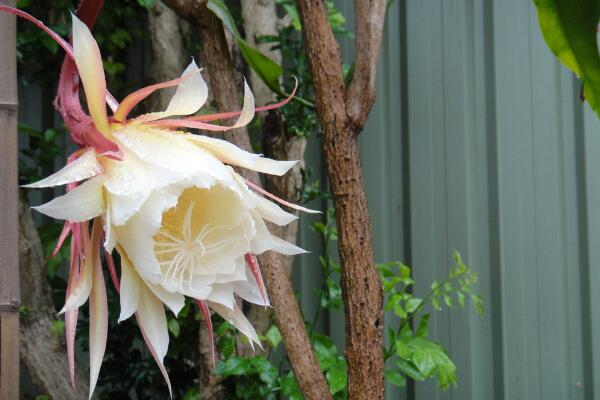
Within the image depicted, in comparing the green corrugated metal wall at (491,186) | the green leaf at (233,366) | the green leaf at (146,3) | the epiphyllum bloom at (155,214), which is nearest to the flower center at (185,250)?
the epiphyllum bloom at (155,214)

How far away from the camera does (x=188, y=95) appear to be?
0.50 metres

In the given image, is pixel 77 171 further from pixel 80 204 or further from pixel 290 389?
pixel 290 389

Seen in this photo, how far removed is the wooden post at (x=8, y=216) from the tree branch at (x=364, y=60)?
2.05ft

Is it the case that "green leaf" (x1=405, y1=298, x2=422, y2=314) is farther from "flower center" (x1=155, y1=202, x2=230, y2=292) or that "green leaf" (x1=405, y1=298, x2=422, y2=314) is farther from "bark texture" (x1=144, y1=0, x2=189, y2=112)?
"flower center" (x1=155, y1=202, x2=230, y2=292)

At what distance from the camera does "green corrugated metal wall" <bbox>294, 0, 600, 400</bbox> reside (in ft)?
7.38

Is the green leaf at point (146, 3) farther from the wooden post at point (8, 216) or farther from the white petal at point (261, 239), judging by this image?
the white petal at point (261, 239)

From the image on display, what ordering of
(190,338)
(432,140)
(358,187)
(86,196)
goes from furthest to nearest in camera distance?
(432,140) → (190,338) → (358,187) → (86,196)

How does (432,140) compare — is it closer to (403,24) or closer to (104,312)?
(403,24)

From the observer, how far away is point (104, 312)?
0.46 metres

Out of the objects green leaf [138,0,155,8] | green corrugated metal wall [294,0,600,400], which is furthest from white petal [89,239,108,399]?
green corrugated metal wall [294,0,600,400]

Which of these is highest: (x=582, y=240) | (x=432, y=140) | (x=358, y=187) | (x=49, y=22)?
(x=49, y=22)

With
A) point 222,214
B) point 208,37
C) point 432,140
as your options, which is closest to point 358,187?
point 208,37

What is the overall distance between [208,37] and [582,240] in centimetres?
172

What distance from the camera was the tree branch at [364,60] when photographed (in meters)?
1.09
